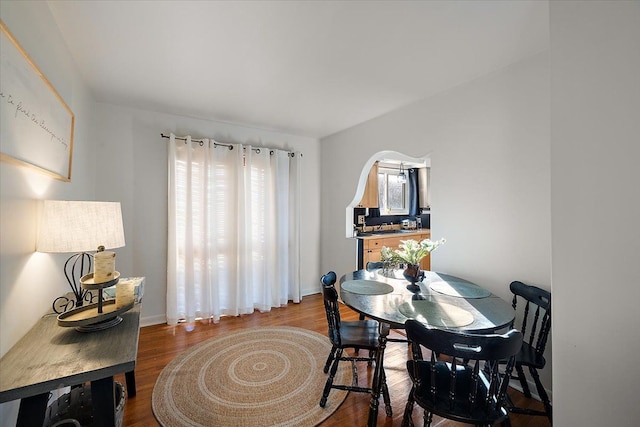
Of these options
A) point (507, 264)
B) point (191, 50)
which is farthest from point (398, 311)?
point (191, 50)

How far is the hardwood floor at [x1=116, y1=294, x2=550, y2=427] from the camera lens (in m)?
1.74

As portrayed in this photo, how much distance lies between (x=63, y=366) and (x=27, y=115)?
109 centimetres

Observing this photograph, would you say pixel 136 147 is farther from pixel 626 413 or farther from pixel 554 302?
pixel 626 413

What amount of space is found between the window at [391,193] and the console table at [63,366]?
16.2ft

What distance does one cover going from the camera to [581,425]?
1.05 m

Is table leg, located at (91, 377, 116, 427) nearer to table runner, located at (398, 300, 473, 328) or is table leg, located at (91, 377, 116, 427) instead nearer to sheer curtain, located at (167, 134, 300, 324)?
table runner, located at (398, 300, 473, 328)

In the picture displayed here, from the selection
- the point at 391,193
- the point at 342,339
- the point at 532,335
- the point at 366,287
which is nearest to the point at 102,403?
the point at 342,339

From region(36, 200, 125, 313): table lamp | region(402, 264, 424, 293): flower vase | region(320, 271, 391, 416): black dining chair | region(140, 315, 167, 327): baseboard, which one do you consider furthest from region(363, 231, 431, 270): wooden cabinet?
region(36, 200, 125, 313): table lamp

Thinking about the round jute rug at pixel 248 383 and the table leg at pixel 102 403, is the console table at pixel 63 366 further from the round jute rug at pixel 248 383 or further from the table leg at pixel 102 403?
the round jute rug at pixel 248 383

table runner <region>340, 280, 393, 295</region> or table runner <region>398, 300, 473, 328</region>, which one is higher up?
table runner <region>340, 280, 393, 295</region>

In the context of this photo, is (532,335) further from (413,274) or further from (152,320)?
(152,320)

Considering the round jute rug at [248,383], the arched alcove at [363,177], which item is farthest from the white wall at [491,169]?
the round jute rug at [248,383]

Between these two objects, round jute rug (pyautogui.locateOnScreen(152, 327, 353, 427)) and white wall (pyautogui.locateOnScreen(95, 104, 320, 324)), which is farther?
white wall (pyautogui.locateOnScreen(95, 104, 320, 324))

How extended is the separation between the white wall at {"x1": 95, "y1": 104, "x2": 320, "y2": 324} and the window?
10.8 feet
